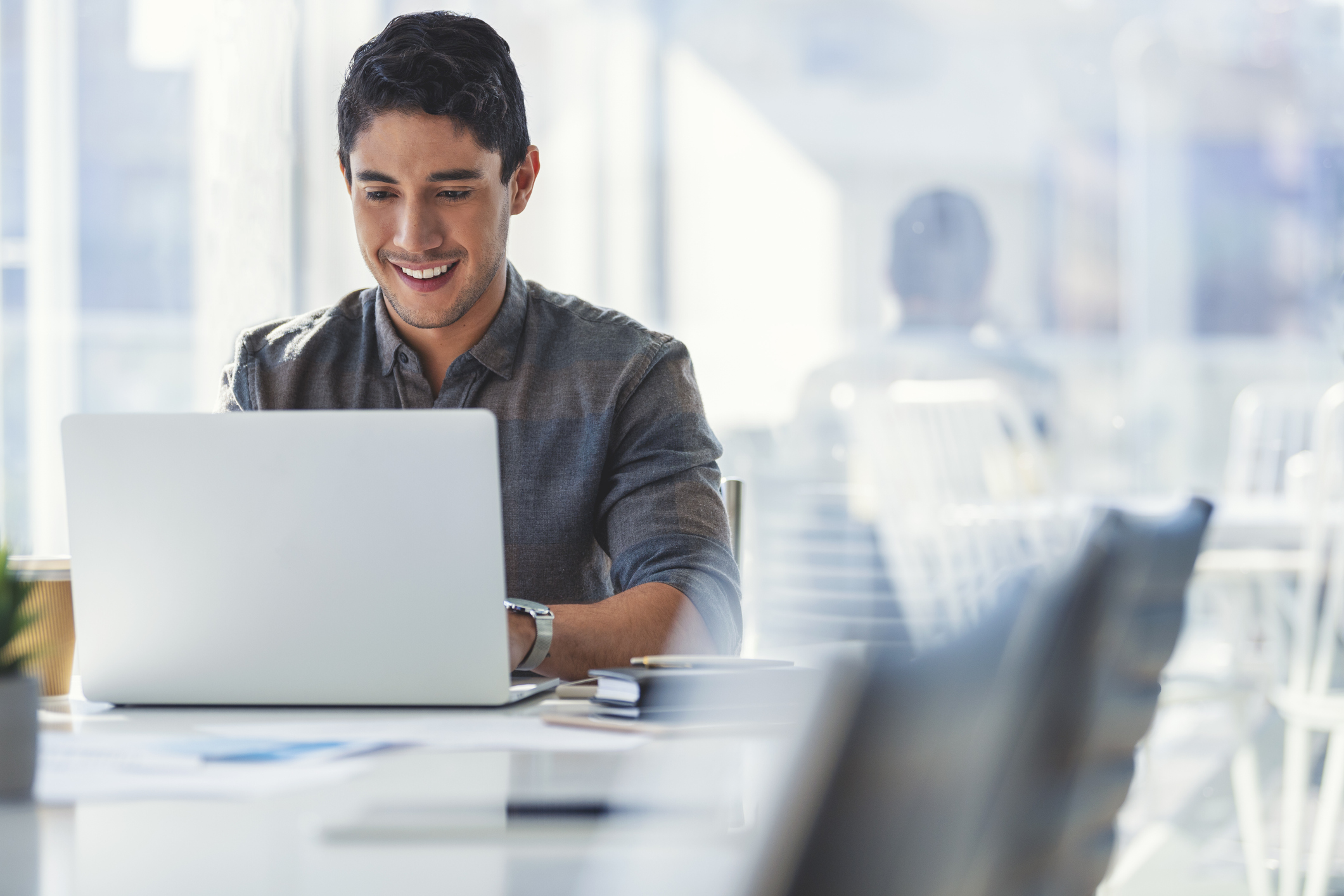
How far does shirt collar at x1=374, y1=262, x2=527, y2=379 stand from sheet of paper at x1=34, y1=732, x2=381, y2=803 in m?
0.66

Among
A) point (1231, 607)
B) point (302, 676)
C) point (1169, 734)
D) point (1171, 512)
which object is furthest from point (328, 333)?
point (1169, 734)

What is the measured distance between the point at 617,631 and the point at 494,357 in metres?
0.41

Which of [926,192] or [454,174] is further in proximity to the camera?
[926,192]

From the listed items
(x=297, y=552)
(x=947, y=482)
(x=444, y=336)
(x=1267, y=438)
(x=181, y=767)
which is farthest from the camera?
(x=1267, y=438)

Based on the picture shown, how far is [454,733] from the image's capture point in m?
0.80

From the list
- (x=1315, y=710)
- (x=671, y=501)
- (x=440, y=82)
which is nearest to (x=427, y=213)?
(x=440, y=82)

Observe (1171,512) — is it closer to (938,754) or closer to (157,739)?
(938,754)

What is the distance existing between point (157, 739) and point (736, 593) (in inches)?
24.4

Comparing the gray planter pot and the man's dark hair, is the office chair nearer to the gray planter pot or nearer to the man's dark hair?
the gray planter pot

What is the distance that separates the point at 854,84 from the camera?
3.67m

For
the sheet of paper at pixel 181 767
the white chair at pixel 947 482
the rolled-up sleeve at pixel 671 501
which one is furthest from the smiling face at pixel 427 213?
the white chair at pixel 947 482

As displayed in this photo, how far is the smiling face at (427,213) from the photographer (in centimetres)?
132

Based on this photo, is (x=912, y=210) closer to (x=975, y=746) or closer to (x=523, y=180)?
(x=523, y=180)

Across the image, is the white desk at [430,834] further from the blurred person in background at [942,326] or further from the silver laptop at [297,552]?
the blurred person in background at [942,326]
